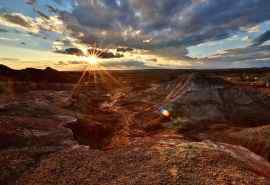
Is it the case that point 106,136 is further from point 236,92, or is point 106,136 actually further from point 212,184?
point 236,92

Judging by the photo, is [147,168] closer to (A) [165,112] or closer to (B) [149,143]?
(B) [149,143]

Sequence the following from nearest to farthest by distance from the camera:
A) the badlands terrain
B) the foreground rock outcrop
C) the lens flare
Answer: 1. the foreground rock outcrop
2. the badlands terrain
3. the lens flare

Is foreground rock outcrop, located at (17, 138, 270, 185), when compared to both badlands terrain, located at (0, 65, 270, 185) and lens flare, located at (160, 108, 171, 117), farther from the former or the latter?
lens flare, located at (160, 108, 171, 117)

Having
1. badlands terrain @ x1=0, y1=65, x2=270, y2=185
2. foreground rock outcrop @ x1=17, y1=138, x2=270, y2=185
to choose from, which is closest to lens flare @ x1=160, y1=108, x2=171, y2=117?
badlands terrain @ x1=0, y1=65, x2=270, y2=185

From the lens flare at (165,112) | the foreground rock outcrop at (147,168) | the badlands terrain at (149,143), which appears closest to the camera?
the foreground rock outcrop at (147,168)

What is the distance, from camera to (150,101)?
39.1 meters

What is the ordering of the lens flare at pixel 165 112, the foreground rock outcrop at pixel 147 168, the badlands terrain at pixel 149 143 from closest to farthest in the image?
the foreground rock outcrop at pixel 147 168 → the badlands terrain at pixel 149 143 → the lens flare at pixel 165 112

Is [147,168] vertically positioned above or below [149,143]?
above

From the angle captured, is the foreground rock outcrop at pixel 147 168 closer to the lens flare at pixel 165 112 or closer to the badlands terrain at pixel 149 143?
the badlands terrain at pixel 149 143

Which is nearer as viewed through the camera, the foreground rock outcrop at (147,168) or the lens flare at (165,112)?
the foreground rock outcrop at (147,168)

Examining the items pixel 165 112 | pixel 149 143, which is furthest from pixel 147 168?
pixel 165 112

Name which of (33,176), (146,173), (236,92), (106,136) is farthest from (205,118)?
(33,176)

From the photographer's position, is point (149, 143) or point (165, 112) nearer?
point (149, 143)

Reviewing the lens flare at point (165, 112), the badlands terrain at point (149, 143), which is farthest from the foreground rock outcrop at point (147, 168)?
the lens flare at point (165, 112)
